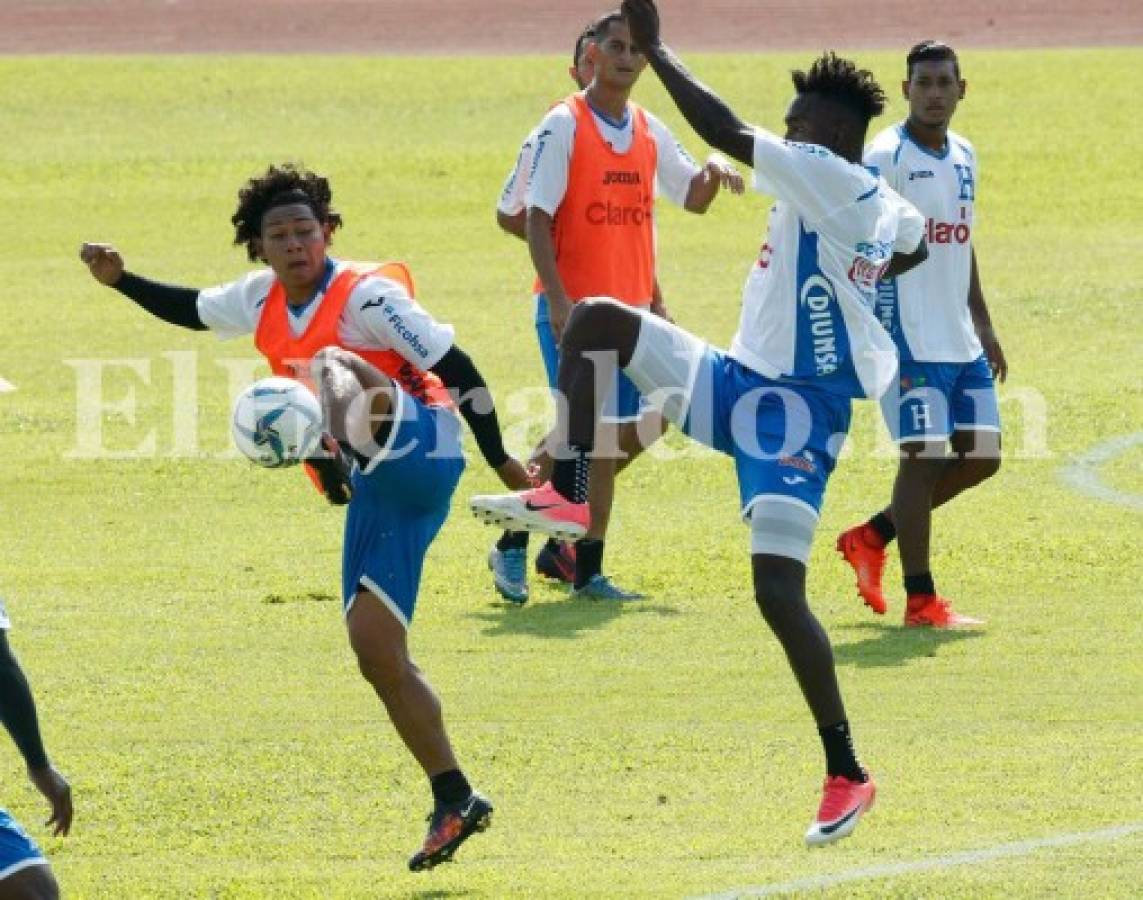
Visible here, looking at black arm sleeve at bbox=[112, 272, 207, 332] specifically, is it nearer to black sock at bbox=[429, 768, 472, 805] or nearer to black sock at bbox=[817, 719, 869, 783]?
black sock at bbox=[429, 768, 472, 805]

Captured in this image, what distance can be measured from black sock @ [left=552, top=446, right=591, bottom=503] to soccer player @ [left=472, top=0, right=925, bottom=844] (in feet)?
0.22

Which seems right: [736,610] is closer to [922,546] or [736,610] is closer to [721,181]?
[922,546]

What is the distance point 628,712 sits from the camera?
10602mm

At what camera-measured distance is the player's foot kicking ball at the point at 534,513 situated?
30.6 ft

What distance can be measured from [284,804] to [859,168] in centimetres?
307

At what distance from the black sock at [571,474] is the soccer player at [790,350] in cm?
7

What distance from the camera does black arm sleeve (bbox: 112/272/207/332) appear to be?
9859mm

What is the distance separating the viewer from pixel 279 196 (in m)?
9.23

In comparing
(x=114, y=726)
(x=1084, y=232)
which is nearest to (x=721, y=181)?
(x=114, y=726)

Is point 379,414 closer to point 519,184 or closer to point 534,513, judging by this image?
point 534,513

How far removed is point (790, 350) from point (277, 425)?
1.90 m

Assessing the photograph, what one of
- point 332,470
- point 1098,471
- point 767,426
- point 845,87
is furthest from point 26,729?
point 1098,471

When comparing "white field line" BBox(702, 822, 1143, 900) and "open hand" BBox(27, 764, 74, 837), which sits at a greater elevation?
"open hand" BBox(27, 764, 74, 837)

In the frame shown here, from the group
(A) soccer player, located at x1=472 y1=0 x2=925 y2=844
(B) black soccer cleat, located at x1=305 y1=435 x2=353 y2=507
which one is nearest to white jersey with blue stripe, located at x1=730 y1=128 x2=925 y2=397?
(A) soccer player, located at x1=472 y1=0 x2=925 y2=844
